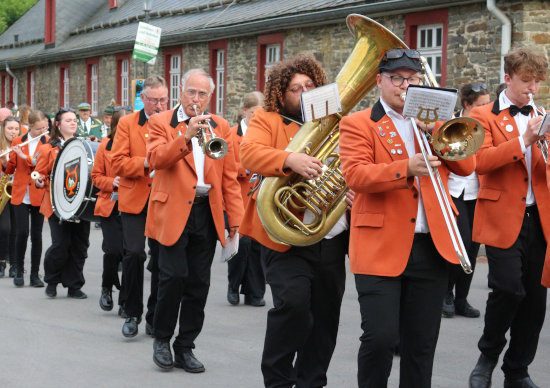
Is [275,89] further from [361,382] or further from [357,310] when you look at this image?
[357,310]

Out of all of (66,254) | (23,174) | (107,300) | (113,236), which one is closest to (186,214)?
(113,236)

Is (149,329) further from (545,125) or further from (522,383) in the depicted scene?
(545,125)

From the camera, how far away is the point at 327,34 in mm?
20484

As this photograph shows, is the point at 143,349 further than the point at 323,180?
Yes

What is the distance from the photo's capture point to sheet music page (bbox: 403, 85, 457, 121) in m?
4.48

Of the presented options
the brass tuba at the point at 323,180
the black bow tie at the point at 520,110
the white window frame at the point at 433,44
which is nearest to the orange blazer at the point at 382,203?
the brass tuba at the point at 323,180

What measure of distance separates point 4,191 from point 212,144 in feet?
21.1

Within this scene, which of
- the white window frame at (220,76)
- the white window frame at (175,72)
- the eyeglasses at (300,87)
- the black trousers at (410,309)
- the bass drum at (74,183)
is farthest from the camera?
the white window frame at (175,72)

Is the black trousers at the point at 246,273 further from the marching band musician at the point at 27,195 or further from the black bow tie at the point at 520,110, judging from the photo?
the black bow tie at the point at 520,110

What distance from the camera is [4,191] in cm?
1230

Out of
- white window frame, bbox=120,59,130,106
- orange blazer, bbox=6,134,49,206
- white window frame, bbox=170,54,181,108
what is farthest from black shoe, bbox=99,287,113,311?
white window frame, bbox=120,59,130,106

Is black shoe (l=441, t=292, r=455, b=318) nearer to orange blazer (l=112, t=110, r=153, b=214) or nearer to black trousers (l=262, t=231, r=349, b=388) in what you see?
orange blazer (l=112, t=110, r=153, b=214)

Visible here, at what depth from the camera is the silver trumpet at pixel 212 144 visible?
6.51m

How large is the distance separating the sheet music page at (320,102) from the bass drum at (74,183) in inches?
201
